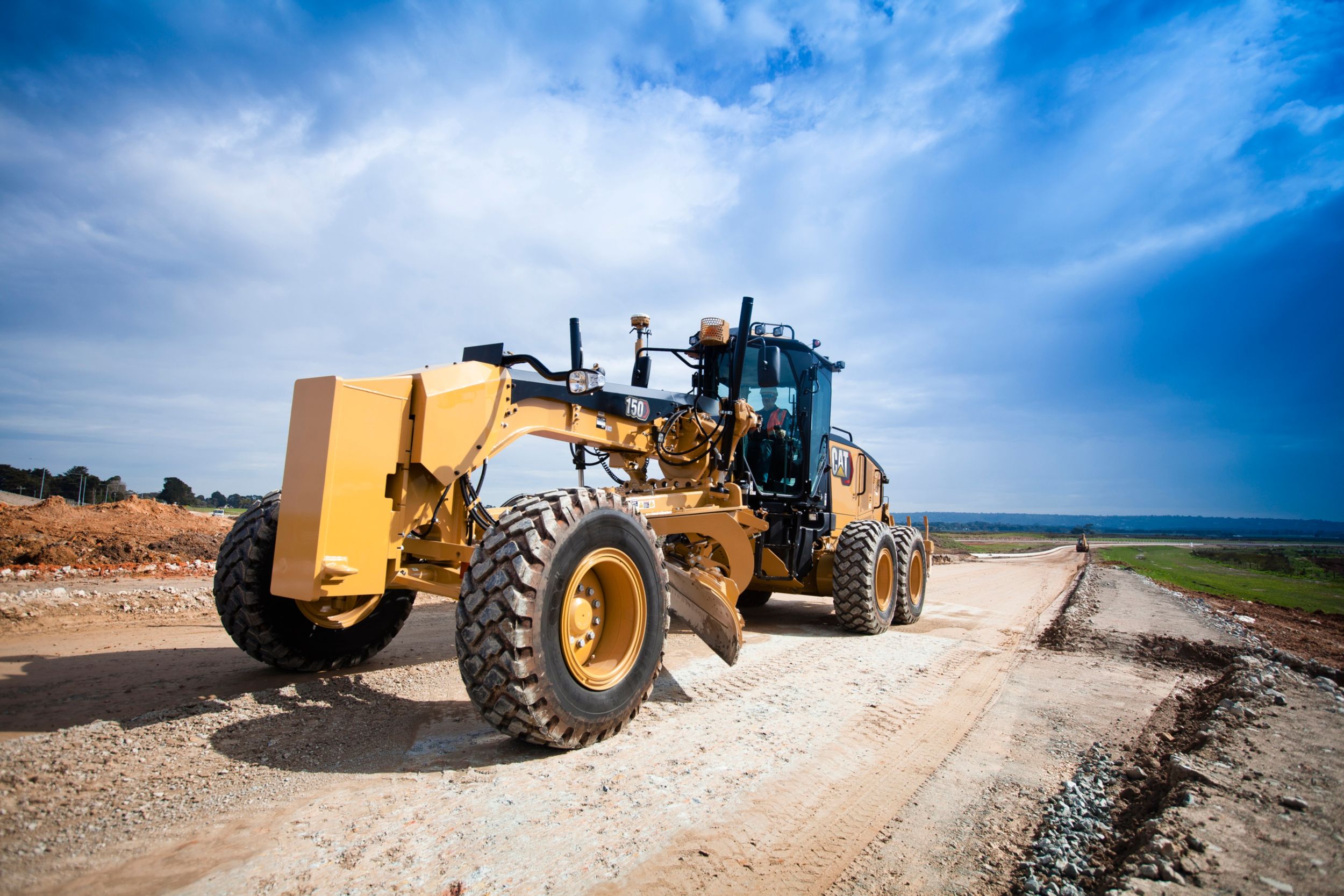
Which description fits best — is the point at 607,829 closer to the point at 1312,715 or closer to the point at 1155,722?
the point at 1155,722

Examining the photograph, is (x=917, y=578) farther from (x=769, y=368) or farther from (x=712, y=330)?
(x=712, y=330)

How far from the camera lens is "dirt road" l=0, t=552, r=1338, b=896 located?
91.4 inches

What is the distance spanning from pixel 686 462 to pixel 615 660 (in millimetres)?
2722

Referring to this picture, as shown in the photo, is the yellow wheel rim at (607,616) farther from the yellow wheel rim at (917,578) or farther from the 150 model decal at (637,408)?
the yellow wheel rim at (917,578)

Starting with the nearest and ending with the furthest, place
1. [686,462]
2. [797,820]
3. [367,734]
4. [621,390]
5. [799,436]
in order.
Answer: [797,820] < [367,734] < [621,390] < [686,462] < [799,436]

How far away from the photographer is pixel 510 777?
3.06 meters

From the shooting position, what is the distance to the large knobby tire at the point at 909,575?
8398 mm

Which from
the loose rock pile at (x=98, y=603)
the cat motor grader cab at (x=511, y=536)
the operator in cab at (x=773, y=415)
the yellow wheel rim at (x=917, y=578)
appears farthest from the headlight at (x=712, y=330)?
the loose rock pile at (x=98, y=603)

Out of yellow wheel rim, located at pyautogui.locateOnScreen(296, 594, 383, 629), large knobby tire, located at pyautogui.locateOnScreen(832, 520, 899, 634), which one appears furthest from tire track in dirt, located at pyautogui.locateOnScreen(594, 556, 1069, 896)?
large knobby tire, located at pyautogui.locateOnScreen(832, 520, 899, 634)

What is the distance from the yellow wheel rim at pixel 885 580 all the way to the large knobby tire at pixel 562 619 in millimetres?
4757

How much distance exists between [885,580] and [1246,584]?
18.1 metres

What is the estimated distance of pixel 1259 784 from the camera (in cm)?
302

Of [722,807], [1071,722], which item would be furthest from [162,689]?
[1071,722]

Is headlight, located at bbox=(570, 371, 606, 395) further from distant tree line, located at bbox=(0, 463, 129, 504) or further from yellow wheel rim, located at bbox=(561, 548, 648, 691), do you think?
distant tree line, located at bbox=(0, 463, 129, 504)
